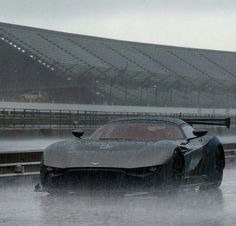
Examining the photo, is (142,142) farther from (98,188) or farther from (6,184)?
(6,184)

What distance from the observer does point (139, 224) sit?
26.2ft

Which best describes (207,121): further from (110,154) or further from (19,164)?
(19,164)

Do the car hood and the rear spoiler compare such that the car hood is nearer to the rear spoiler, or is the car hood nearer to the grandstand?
the rear spoiler

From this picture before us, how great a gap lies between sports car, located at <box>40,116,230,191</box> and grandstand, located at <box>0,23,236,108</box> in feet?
172

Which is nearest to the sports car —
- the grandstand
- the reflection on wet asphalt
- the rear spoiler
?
the reflection on wet asphalt

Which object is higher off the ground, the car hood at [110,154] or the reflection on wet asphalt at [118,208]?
the car hood at [110,154]

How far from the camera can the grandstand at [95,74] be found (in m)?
65.8

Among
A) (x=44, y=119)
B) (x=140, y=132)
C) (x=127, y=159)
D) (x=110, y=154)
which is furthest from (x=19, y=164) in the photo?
(x=44, y=119)

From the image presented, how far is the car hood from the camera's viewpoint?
32.1 ft

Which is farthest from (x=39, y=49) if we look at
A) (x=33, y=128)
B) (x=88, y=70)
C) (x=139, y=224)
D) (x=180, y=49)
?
(x=139, y=224)

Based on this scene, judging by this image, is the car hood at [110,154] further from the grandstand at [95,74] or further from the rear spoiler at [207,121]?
the grandstand at [95,74]

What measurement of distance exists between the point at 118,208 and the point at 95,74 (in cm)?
5760

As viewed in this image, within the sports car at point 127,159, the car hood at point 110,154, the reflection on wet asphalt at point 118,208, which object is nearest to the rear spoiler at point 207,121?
the sports car at point 127,159

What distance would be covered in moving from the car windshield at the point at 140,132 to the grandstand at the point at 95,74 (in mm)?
52138
